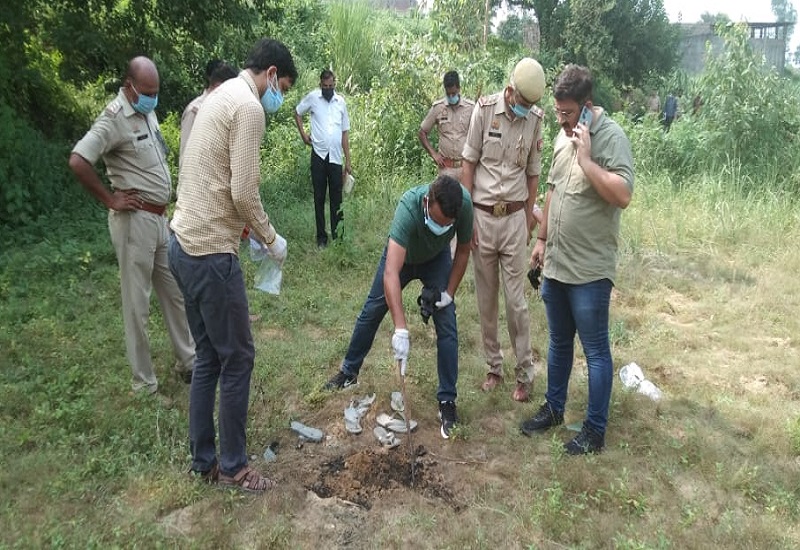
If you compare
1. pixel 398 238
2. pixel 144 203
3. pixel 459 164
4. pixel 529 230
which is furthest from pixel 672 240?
pixel 144 203

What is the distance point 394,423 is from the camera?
3.60 metres

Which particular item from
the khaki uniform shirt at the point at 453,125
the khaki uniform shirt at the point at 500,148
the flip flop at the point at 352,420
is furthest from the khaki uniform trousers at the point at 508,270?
the khaki uniform shirt at the point at 453,125

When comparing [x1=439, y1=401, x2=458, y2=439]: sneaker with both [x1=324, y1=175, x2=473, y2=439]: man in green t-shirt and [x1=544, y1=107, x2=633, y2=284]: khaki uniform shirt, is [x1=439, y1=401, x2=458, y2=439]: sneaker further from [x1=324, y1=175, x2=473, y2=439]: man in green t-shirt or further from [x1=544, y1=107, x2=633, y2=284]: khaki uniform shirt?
[x1=544, y1=107, x2=633, y2=284]: khaki uniform shirt

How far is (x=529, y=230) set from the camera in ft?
13.0

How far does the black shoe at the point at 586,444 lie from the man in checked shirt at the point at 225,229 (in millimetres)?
1562

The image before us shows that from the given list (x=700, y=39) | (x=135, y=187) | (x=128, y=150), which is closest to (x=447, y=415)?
(x=135, y=187)

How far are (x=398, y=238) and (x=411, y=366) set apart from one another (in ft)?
4.22

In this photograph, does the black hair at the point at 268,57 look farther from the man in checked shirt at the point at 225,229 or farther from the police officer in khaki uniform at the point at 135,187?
the police officer in khaki uniform at the point at 135,187

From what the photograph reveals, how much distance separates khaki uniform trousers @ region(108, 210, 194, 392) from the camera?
3.53 m

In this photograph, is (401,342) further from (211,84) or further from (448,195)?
(211,84)

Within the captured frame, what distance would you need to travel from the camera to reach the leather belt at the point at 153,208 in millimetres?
3550

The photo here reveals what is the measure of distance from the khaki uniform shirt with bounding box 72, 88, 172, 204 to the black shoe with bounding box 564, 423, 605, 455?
2.61 metres

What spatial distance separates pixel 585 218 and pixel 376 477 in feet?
5.30

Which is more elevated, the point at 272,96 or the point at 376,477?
the point at 272,96
